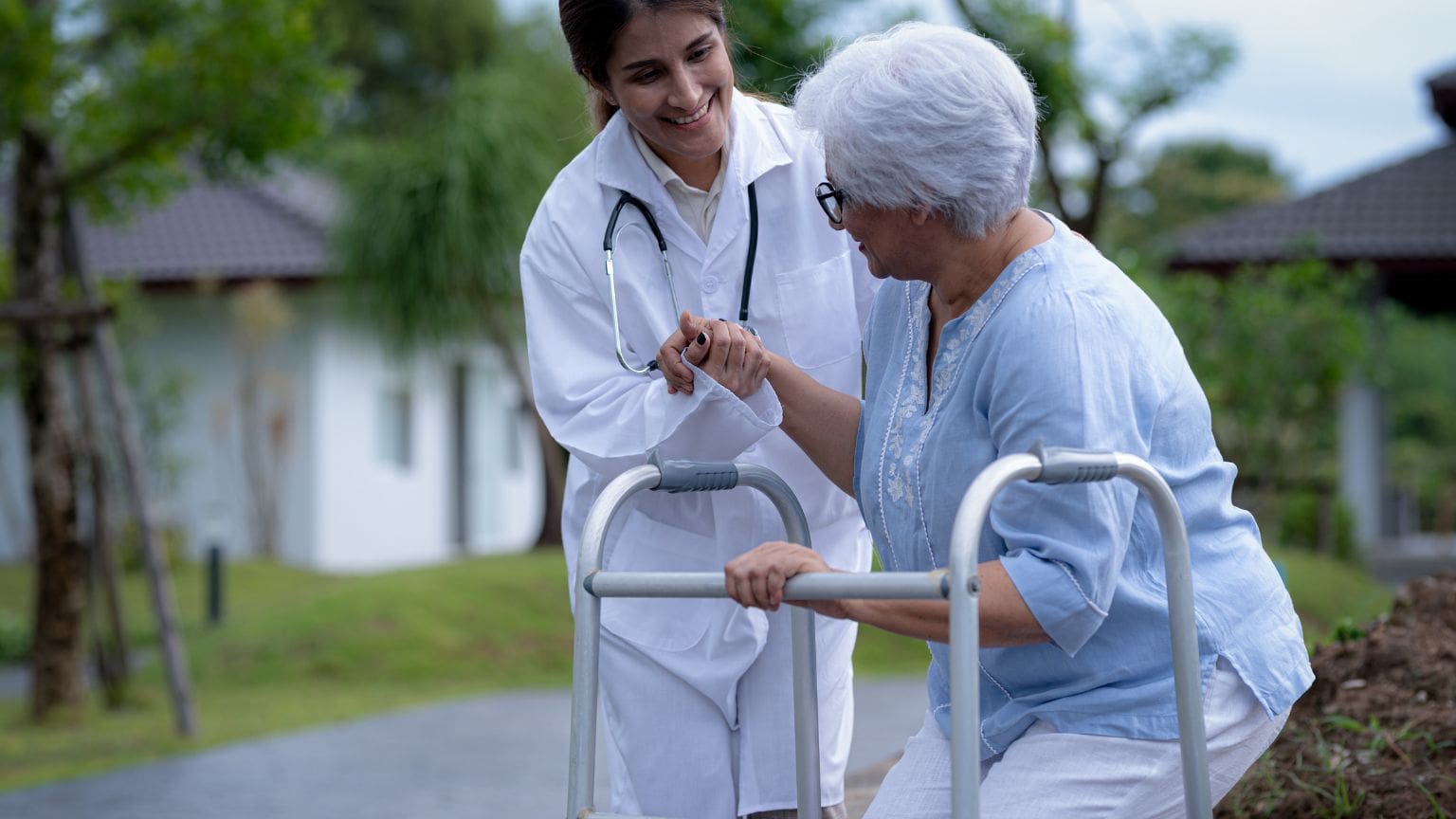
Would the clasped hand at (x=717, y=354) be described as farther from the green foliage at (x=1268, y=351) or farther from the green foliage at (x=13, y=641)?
the green foliage at (x=13, y=641)

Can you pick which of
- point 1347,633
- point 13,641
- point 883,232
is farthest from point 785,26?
point 883,232

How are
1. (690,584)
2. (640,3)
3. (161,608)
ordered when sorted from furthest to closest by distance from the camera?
(161,608)
(640,3)
(690,584)

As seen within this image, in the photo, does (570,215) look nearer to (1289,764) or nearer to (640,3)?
(640,3)

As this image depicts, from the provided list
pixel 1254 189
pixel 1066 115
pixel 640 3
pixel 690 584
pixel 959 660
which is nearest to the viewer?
pixel 959 660

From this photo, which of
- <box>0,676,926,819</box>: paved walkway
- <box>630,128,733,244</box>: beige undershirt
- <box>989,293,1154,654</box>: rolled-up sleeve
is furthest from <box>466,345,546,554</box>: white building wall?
<box>989,293,1154,654</box>: rolled-up sleeve

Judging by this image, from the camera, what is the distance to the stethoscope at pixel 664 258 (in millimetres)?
2621

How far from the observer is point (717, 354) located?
2402mm

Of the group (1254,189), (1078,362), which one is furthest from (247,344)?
(1254,189)

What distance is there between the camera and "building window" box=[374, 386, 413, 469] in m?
17.5

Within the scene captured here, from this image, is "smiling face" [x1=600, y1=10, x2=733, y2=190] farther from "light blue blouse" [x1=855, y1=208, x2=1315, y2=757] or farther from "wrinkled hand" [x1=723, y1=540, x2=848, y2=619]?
"wrinkled hand" [x1=723, y1=540, x2=848, y2=619]

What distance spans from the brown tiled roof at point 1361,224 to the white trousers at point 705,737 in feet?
45.9

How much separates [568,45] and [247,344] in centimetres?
1375

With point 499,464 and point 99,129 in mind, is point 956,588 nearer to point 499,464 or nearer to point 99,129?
point 99,129

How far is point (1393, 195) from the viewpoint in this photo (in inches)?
699
